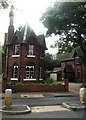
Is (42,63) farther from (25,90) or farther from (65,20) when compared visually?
(65,20)

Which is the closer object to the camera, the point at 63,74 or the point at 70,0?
the point at 70,0

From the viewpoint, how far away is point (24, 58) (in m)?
38.8

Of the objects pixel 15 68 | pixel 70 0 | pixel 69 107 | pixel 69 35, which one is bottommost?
pixel 69 107

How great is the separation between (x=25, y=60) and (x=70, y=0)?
1363 cm

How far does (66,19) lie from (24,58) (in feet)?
38.8

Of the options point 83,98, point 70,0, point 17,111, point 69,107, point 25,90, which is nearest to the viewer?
point 17,111

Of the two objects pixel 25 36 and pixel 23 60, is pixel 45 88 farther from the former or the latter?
pixel 25 36

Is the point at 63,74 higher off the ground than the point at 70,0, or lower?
lower

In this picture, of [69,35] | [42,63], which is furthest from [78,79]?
[69,35]

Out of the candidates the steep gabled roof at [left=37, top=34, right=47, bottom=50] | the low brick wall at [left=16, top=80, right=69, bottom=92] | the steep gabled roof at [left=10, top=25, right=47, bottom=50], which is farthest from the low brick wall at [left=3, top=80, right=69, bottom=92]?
the steep gabled roof at [left=37, top=34, right=47, bottom=50]

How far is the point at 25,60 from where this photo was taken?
38.7m

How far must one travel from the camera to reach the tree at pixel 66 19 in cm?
2898

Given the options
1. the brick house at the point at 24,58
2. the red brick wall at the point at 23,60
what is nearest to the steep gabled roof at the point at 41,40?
the brick house at the point at 24,58

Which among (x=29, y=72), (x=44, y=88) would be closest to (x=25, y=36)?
(x=29, y=72)
